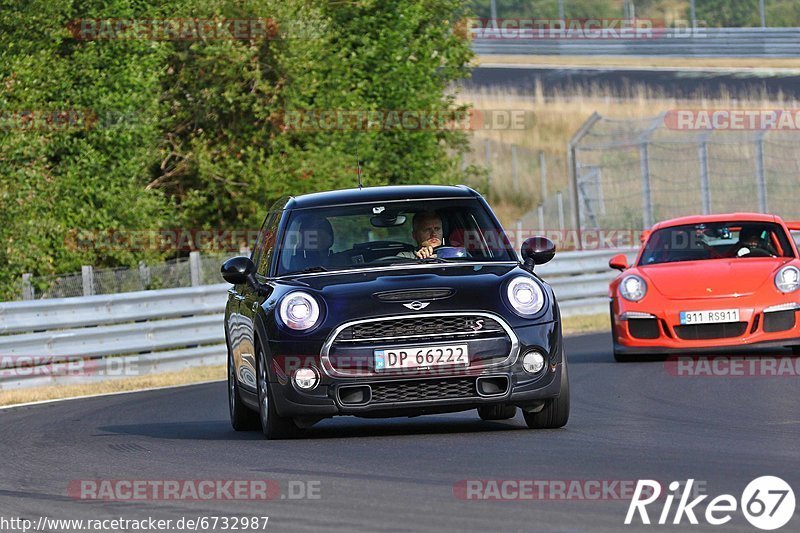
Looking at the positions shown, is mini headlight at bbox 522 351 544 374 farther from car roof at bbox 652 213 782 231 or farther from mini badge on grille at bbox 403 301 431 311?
car roof at bbox 652 213 782 231

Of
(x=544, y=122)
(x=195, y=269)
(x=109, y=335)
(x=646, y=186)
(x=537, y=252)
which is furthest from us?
(x=544, y=122)

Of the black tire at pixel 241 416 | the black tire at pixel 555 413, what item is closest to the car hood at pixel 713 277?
the black tire at pixel 241 416

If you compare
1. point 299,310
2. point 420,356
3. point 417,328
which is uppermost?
point 299,310

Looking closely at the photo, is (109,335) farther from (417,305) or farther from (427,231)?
(417,305)

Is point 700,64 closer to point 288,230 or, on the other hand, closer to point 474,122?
point 474,122

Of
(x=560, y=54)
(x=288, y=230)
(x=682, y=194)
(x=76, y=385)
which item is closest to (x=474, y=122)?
(x=560, y=54)

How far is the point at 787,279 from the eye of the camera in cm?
1411

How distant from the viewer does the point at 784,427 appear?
352 inches

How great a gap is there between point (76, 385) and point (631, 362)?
6191 millimetres

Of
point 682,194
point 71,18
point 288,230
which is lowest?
point 682,194
